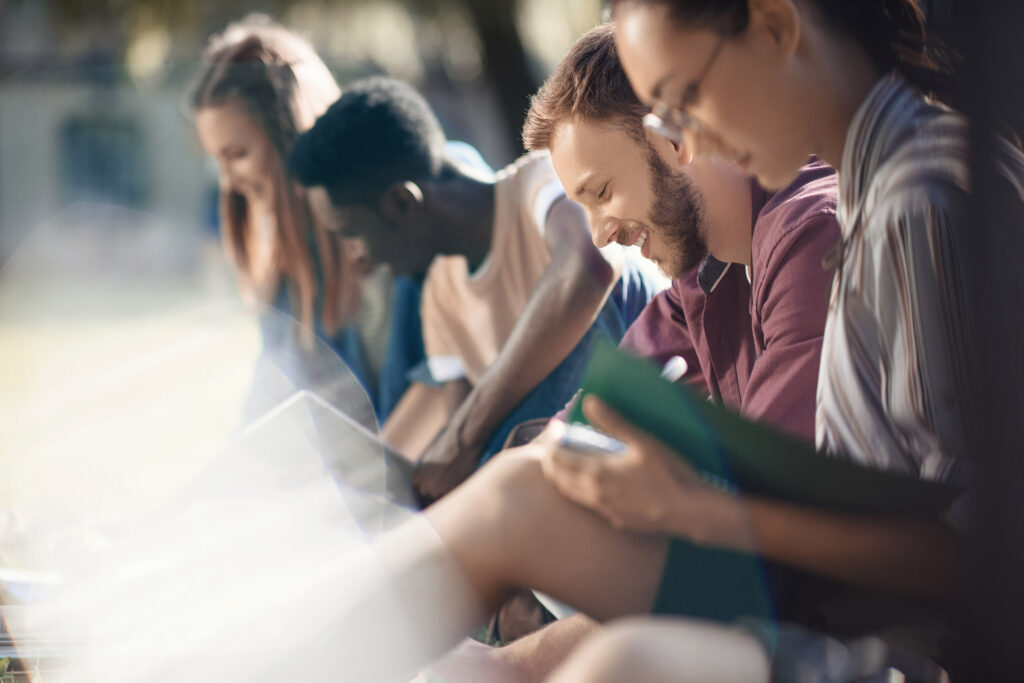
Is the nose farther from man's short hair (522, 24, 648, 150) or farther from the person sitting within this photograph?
the person sitting

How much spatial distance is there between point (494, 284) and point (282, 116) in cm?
88

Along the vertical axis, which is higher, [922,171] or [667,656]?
[922,171]

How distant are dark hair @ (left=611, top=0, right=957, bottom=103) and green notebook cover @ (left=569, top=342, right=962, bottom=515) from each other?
405mm

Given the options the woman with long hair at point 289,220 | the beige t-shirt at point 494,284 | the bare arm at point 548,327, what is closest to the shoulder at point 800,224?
the bare arm at point 548,327

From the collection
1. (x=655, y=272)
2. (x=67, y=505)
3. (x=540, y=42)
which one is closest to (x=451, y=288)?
(x=655, y=272)

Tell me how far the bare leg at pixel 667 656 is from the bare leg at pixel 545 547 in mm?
92

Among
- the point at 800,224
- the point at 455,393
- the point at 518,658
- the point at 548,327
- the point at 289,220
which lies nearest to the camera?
the point at 800,224

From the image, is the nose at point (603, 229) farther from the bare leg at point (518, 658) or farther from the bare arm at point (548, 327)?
the bare leg at point (518, 658)

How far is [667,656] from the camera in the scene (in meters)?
1.07

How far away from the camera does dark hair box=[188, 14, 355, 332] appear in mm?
3211

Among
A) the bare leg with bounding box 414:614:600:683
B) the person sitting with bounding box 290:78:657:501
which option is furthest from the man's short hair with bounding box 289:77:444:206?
the bare leg with bounding box 414:614:600:683

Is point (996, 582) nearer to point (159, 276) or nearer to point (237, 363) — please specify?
point (237, 363)

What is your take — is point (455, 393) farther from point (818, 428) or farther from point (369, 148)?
point (818, 428)

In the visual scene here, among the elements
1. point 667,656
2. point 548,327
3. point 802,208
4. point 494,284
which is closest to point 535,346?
point 548,327
